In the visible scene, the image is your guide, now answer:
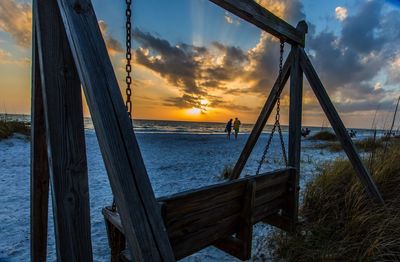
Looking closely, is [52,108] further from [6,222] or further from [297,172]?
[6,222]

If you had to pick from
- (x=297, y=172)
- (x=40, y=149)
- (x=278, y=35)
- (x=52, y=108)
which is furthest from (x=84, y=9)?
(x=297, y=172)

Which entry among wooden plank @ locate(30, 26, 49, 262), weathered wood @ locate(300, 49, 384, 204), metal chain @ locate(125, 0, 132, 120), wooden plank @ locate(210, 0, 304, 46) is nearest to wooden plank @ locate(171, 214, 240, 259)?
wooden plank @ locate(30, 26, 49, 262)

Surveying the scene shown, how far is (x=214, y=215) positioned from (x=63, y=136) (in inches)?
57.9

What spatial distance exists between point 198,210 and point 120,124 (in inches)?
51.5

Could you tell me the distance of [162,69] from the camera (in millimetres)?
13391

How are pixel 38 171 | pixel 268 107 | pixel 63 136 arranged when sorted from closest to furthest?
pixel 63 136 → pixel 38 171 → pixel 268 107

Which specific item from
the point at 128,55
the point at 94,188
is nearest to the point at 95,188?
the point at 94,188

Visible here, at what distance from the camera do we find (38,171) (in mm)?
1798

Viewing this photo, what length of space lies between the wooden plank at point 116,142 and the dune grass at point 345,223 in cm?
221

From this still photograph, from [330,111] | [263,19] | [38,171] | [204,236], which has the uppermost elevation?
[263,19]

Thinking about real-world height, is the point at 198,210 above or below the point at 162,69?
below

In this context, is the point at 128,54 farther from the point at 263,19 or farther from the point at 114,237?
the point at 263,19

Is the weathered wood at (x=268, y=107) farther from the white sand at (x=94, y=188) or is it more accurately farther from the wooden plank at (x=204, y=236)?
the wooden plank at (x=204, y=236)

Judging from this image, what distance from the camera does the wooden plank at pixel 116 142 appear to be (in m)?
0.98
